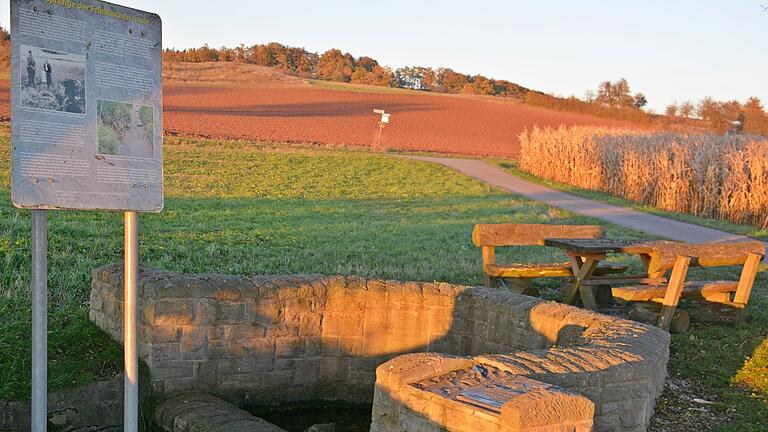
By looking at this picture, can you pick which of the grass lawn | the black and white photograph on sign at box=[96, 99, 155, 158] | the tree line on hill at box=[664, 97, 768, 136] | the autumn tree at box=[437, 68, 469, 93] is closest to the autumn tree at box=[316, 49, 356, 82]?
the autumn tree at box=[437, 68, 469, 93]

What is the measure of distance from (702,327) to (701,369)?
1562mm

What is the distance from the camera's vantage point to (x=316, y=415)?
6930mm

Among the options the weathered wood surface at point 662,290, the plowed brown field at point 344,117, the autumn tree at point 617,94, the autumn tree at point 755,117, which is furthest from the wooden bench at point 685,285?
the autumn tree at point 617,94

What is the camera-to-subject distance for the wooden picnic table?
8.57 meters

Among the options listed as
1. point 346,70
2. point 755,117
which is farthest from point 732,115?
point 346,70

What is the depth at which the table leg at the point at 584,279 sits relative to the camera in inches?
344

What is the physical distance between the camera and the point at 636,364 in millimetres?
5383

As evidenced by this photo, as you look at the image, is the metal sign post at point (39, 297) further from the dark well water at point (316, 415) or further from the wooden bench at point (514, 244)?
the wooden bench at point (514, 244)

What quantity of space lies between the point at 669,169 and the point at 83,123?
19.1m

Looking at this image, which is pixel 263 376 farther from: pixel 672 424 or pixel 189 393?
pixel 672 424

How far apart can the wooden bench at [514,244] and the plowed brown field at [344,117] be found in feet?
78.5

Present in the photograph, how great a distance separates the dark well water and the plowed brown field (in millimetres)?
25795

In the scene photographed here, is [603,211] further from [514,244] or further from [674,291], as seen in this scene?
[674,291]

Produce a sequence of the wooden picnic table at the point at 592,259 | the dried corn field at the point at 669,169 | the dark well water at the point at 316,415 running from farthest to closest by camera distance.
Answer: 1. the dried corn field at the point at 669,169
2. the wooden picnic table at the point at 592,259
3. the dark well water at the point at 316,415
